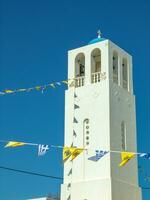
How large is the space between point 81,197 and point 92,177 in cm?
129

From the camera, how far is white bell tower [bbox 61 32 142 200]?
103 ft

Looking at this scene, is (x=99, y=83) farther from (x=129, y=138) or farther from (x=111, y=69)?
(x=129, y=138)

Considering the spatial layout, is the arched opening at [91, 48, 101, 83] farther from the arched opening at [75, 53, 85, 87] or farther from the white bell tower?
the arched opening at [75, 53, 85, 87]

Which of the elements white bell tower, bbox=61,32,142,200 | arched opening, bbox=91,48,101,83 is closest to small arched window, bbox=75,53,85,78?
white bell tower, bbox=61,32,142,200

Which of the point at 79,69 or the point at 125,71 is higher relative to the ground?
the point at 125,71

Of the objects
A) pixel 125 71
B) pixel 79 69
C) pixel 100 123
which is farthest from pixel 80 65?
pixel 100 123

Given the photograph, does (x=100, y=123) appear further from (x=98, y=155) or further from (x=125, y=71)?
(x=125, y=71)

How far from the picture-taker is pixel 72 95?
113ft

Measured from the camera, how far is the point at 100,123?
32.5 meters

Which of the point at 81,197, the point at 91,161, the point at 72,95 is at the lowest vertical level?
the point at 81,197

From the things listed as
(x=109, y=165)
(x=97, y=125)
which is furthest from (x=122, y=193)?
(x=97, y=125)

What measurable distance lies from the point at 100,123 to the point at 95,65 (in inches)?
197

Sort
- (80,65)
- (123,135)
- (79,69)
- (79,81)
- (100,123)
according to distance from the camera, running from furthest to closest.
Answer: (80,65)
(79,69)
(79,81)
(123,135)
(100,123)

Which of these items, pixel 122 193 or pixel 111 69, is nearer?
→ pixel 122 193
